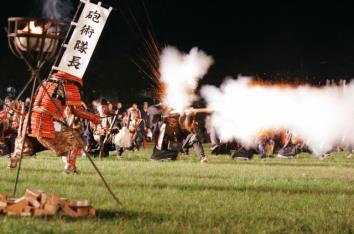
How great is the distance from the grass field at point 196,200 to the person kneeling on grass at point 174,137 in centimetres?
485

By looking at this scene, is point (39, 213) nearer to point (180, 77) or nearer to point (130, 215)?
point (130, 215)

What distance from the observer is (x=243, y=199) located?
9188mm

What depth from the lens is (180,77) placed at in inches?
794

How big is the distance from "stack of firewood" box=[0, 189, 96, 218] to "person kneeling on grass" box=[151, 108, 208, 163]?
11721 mm

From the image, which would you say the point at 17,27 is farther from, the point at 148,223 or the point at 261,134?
the point at 261,134

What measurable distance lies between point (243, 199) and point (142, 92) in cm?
4223

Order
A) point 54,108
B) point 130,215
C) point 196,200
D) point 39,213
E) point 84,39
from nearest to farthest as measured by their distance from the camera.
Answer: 1. point 39,213
2. point 130,215
3. point 196,200
4. point 54,108
5. point 84,39

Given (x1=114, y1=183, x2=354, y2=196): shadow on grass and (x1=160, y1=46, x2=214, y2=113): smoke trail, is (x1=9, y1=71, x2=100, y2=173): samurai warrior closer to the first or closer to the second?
(x1=114, y1=183, x2=354, y2=196): shadow on grass

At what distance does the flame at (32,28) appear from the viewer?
786cm

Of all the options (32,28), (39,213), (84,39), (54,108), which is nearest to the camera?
(39,213)

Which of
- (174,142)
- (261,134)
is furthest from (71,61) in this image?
(261,134)

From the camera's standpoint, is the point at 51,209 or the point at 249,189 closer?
the point at 51,209

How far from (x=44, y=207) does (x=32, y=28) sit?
219 centimetres

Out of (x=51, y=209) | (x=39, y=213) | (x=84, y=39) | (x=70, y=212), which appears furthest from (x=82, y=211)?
(x=84, y=39)
